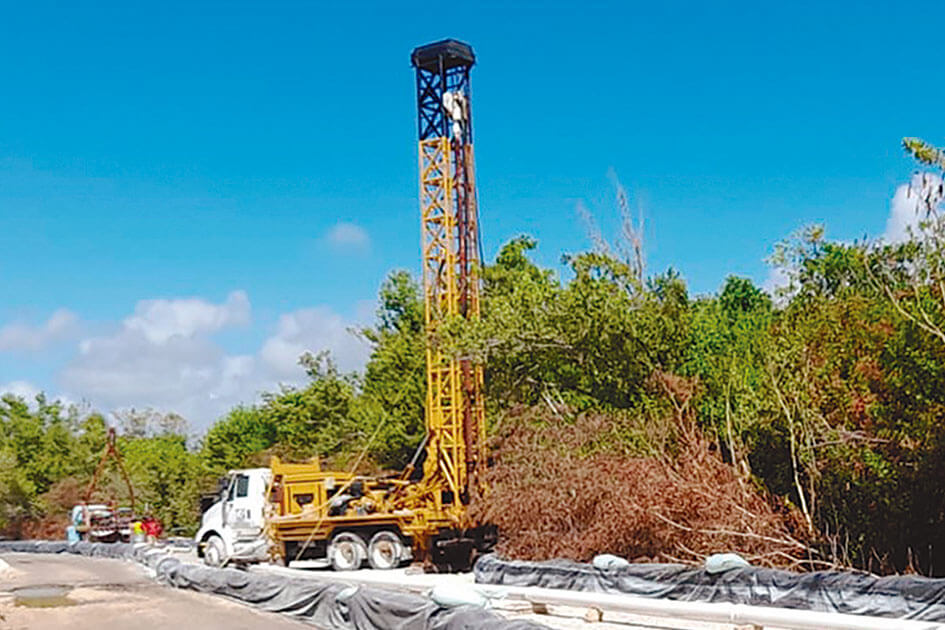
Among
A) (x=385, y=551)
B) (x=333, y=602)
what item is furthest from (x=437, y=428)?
(x=333, y=602)

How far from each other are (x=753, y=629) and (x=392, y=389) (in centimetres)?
3429

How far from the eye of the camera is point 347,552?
83.8 ft

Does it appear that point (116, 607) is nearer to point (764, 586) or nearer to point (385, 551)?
point (385, 551)

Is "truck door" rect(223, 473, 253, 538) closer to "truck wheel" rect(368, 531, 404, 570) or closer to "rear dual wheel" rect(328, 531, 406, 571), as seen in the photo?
"rear dual wheel" rect(328, 531, 406, 571)

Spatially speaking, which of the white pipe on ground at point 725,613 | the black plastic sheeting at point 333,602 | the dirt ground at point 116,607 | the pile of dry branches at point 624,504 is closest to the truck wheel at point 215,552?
the dirt ground at point 116,607

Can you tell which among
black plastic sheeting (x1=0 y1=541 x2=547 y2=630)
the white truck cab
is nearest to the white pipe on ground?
black plastic sheeting (x1=0 y1=541 x2=547 y2=630)

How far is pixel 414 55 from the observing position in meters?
26.3

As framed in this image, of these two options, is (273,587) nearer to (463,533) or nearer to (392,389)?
(463,533)

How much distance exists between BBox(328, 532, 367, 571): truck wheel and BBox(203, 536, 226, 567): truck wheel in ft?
11.9

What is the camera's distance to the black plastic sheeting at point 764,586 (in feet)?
43.5

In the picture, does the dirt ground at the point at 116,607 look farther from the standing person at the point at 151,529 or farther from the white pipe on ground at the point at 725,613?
the standing person at the point at 151,529

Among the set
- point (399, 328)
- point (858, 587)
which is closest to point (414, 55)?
point (858, 587)

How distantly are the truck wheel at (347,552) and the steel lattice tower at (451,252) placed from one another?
89.3 inches

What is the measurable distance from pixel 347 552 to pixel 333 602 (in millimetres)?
9920
